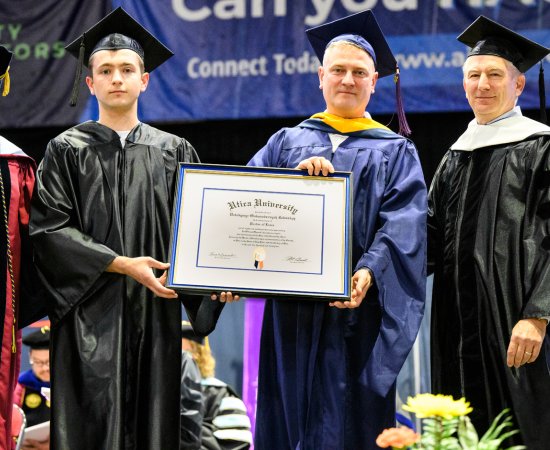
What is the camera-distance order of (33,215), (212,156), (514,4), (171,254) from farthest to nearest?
(212,156), (514,4), (33,215), (171,254)

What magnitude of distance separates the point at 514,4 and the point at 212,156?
2.82 meters

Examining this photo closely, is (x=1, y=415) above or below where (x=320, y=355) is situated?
below

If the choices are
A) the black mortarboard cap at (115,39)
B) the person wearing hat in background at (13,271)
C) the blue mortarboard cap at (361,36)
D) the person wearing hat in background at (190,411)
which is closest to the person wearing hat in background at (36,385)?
the person wearing hat in background at (190,411)

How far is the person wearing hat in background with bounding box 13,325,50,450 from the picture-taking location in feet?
22.2

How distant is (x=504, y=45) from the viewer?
181 inches

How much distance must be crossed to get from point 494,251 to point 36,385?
3.88 metres

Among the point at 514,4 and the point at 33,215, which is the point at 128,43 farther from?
the point at 514,4

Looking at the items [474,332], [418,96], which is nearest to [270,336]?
[474,332]

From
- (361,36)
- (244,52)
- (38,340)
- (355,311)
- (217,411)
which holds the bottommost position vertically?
(217,411)

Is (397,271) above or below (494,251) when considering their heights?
below

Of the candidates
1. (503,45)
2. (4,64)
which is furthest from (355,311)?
(4,64)

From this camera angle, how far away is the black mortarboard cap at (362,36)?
174 inches

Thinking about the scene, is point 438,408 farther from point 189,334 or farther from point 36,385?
point 189,334

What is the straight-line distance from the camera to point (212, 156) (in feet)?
28.4
